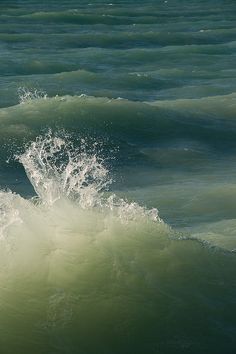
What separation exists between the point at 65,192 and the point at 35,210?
571 mm

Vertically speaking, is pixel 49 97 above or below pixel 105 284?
above

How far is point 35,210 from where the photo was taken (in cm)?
988

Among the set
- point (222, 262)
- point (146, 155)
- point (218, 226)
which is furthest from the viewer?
point (146, 155)

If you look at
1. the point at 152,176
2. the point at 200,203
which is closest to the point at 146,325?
the point at 200,203

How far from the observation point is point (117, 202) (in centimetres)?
1227

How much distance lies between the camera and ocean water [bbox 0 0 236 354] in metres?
8.28

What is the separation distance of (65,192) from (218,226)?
269cm

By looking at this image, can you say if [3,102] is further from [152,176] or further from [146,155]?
[152,176]

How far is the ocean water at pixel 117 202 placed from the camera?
8281 mm

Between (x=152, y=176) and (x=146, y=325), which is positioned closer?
(x=146, y=325)

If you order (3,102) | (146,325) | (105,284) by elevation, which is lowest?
(146,325)

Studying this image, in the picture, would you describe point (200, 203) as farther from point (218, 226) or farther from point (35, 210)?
point (35, 210)

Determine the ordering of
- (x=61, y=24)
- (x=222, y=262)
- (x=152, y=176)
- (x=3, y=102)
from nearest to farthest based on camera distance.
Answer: (x=222, y=262)
(x=152, y=176)
(x=3, y=102)
(x=61, y=24)

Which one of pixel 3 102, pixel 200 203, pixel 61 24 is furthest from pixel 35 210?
pixel 61 24
